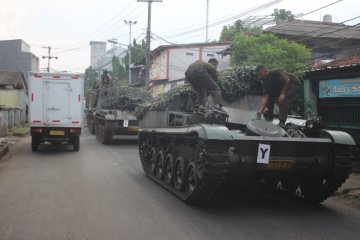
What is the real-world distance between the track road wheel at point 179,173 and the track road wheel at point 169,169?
0.67 feet

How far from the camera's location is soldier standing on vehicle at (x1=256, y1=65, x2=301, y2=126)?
8.06m

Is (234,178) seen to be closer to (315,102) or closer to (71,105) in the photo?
(315,102)

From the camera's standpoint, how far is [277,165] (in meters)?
6.79

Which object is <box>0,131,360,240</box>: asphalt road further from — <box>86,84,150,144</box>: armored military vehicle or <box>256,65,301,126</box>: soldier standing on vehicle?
<box>86,84,150,144</box>: armored military vehicle

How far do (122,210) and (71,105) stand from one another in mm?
9169

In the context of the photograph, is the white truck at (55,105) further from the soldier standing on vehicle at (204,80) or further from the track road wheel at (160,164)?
the soldier standing on vehicle at (204,80)

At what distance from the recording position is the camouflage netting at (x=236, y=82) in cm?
888

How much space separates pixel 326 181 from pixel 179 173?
2.54 metres

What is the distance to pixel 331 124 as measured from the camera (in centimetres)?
1321

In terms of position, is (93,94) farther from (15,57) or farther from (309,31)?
(15,57)

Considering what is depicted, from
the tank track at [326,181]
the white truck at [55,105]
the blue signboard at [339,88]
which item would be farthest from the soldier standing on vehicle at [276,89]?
the white truck at [55,105]

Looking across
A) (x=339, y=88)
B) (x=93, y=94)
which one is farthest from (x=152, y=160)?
(x=93, y=94)

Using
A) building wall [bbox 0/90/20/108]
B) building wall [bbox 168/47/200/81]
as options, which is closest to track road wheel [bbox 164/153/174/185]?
building wall [bbox 0/90/20/108]

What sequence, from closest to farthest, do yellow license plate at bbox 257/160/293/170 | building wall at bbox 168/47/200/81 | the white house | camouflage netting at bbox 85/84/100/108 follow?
yellow license plate at bbox 257/160/293/170, camouflage netting at bbox 85/84/100/108, the white house, building wall at bbox 168/47/200/81
